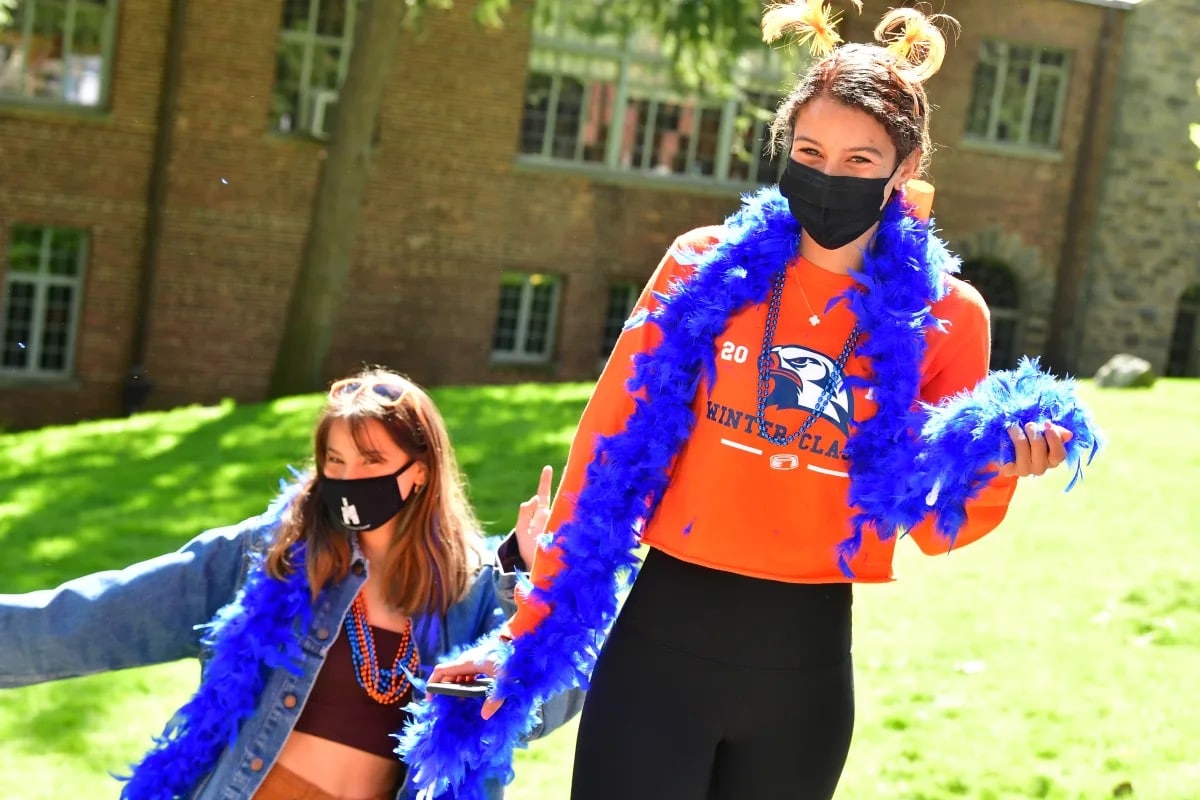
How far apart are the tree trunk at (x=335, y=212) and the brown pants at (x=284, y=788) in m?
13.0

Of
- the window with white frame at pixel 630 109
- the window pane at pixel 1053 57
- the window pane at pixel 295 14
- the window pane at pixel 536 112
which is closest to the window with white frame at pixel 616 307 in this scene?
the window with white frame at pixel 630 109

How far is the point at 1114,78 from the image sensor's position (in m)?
22.0

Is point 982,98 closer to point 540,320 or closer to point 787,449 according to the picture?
point 540,320

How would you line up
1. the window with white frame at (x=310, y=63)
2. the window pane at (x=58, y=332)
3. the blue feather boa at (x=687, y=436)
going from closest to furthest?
the blue feather boa at (x=687, y=436)
the window pane at (x=58, y=332)
the window with white frame at (x=310, y=63)

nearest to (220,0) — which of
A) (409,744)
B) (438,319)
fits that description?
(438,319)

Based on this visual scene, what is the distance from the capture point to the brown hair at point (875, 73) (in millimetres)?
2637

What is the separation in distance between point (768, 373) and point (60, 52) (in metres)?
17.1

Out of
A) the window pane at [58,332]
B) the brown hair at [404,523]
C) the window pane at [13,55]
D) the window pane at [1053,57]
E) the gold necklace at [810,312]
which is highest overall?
the window pane at [1053,57]

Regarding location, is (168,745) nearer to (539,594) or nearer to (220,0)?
(539,594)

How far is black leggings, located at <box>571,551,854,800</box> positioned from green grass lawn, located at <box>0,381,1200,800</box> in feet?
9.75

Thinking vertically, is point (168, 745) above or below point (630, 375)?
below

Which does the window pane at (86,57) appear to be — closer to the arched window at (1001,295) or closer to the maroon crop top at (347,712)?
the arched window at (1001,295)

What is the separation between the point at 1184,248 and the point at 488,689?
2220cm

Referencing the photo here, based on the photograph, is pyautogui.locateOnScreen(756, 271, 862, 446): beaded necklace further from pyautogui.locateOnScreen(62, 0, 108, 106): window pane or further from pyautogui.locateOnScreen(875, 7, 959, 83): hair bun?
pyautogui.locateOnScreen(62, 0, 108, 106): window pane
